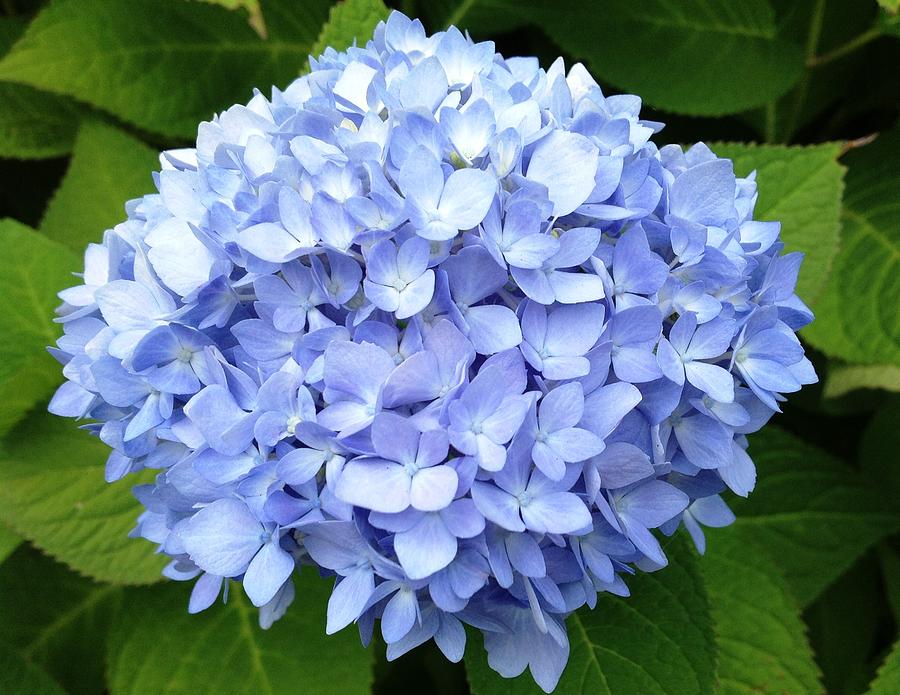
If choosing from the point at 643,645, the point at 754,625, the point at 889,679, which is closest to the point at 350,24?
the point at 643,645

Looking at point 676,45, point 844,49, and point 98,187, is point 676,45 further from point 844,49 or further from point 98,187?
point 98,187

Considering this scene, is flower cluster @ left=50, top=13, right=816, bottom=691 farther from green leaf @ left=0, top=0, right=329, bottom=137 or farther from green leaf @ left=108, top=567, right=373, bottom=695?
green leaf @ left=0, top=0, right=329, bottom=137

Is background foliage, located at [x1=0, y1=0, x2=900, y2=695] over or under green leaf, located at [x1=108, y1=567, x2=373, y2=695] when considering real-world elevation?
over

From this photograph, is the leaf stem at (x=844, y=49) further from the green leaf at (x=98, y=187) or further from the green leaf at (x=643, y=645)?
the green leaf at (x=98, y=187)

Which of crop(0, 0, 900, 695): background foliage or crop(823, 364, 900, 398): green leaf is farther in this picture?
crop(823, 364, 900, 398): green leaf

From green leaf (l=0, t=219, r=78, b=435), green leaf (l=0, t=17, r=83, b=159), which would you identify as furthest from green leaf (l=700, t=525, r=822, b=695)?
green leaf (l=0, t=17, r=83, b=159)

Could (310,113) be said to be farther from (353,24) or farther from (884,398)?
(884,398)

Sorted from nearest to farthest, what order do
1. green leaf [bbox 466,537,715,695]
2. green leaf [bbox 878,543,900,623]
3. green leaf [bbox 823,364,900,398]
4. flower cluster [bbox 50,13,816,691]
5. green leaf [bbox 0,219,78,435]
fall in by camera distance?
flower cluster [bbox 50,13,816,691] → green leaf [bbox 466,537,715,695] → green leaf [bbox 0,219,78,435] → green leaf [bbox 823,364,900,398] → green leaf [bbox 878,543,900,623]
